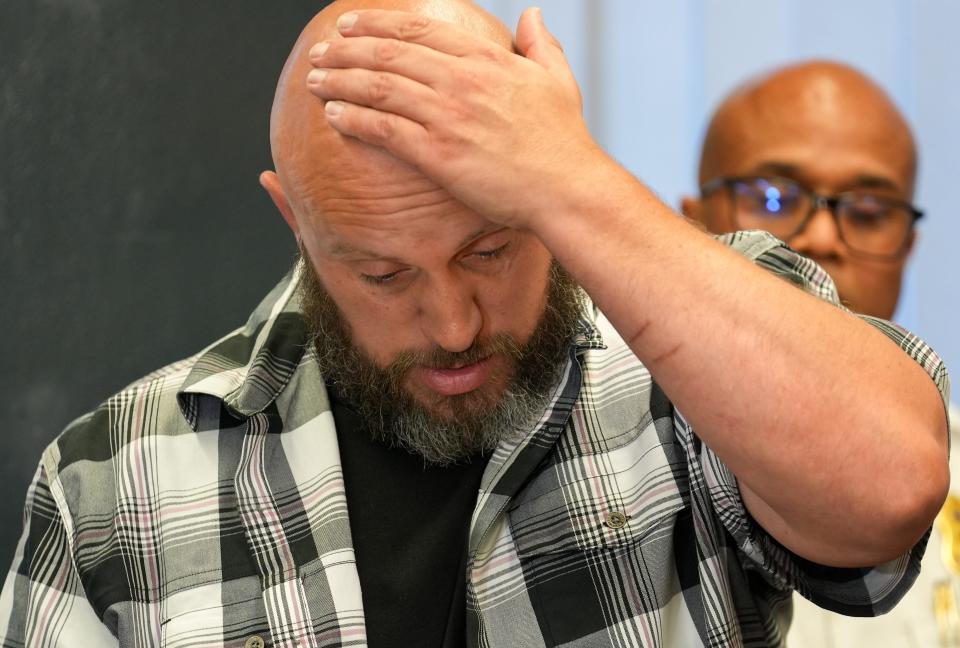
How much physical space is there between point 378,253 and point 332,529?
1.15 feet

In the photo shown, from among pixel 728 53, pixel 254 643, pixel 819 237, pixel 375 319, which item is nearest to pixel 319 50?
pixel 375 319

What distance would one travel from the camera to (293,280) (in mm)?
1717

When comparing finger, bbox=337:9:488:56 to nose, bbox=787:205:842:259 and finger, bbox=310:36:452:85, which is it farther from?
nose, bbox=787:205:842:259

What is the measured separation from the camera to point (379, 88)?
3.92ft

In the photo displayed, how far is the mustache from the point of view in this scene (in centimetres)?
144

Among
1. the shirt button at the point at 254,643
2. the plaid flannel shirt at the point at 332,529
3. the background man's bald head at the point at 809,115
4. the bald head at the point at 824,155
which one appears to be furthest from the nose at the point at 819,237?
the shirt button at the point at 254,643

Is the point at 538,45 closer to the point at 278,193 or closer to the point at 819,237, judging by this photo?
the point at 278,193

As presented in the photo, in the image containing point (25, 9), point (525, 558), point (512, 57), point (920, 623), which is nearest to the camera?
point (512, 57)

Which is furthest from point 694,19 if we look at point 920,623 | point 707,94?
point 920,623

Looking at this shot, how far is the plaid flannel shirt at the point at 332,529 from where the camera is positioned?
4.46 ft

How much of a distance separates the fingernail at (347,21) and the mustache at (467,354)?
1.30 feet

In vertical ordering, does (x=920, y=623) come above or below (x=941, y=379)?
below

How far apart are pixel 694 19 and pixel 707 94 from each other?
0.17m

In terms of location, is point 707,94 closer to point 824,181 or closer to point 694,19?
point 694,19
